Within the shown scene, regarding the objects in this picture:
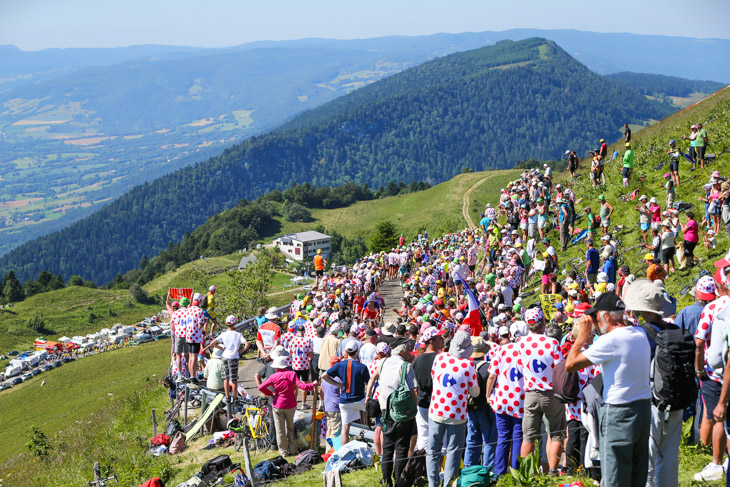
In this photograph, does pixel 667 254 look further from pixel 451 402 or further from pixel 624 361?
pixel 624 361

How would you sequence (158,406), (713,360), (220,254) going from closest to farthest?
(713,360)
(158,406)
(220,254)

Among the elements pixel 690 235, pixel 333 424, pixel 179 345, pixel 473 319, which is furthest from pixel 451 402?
pixel 690 235

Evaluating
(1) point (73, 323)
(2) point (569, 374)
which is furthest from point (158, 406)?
(1) point (73, 323)

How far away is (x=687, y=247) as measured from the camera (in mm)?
16188

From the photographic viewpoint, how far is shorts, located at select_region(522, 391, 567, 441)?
754cm

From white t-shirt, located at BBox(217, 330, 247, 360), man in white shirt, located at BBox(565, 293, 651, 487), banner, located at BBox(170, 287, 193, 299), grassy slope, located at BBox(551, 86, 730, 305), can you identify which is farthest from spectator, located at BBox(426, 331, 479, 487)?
banner, located at BBox(170, 287, 193, 299)

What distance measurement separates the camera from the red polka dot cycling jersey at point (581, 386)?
7332mm

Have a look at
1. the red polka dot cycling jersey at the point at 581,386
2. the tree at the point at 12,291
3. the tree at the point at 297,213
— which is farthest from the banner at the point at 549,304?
the tree at the point at 297,213

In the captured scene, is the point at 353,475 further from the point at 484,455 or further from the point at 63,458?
the point at 63,458

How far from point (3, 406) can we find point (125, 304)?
232 ft

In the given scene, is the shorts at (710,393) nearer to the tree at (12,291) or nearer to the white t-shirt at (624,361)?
the white t-shirt at (624,361)

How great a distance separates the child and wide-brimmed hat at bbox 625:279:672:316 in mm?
9116

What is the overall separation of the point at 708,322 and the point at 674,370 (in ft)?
4.07

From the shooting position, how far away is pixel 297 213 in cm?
16675
